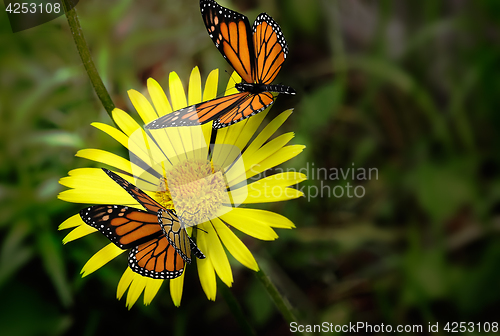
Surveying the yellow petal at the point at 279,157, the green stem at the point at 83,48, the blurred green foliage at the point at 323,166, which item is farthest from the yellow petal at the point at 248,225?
the blurred green foliage at the point at 323,166

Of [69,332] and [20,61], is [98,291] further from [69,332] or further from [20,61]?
[20,61]

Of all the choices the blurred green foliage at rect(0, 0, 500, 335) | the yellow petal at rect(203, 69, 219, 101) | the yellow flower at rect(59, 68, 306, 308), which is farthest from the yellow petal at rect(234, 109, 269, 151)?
the blurred green foliage at rect(0, 0, 500, 335)

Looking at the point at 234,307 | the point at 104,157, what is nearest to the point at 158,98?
the point at 104,157

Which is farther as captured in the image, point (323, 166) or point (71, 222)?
point (323, 166)

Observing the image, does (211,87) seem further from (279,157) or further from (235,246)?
(235,246)

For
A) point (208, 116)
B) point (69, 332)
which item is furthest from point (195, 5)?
point (69, 332)

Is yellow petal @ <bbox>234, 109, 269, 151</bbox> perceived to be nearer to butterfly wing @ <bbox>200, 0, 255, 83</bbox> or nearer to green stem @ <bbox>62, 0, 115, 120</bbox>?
butterfly wing @ <bbox>200, 0, 255, 83</bbox>

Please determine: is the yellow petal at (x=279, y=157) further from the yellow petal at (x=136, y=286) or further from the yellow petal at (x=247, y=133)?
the yellow petal at (x=136, y=286)

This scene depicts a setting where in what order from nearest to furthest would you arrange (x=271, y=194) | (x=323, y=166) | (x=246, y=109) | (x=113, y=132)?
(x=246, y=109) < (x=271, y=194) < (x=113, y=132) < (x=323, y=166)
